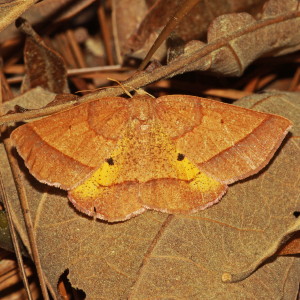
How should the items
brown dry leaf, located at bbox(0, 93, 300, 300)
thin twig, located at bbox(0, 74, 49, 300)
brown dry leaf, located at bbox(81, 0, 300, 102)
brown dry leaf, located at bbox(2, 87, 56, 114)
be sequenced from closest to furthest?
brown dry leaf, located at bbox(0, 93, 300, 300) < thin twig, located at bbox(0, 74, 49, 300) < brown dry leaf, located at bbox(81, 0, 300, 102) < brown dry leaf, located at bbox(2, 87, 56, 114)

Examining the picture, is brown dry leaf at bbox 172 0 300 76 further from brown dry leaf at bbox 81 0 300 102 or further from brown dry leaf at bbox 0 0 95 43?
brown dry leaf at bbox 0 0 95 43

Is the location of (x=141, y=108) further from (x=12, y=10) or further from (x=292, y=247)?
(x=292, y=247)

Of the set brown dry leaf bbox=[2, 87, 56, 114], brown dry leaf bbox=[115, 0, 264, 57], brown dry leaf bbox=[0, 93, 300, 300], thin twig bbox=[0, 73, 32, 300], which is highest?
brown dry leaf bbox=[115, 0, 264, 57]

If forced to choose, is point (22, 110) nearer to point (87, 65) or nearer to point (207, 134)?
point (207, 134)

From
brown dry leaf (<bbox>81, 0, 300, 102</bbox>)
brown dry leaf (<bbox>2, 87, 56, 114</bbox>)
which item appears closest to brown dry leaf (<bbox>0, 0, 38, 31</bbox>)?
brown dry leaf (<bbox>2, 87, 56, 114</bbox>)

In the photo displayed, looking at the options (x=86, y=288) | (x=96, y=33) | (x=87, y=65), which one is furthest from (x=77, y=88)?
(x=86, y=288)

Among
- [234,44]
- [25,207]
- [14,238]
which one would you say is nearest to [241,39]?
[234,44]
